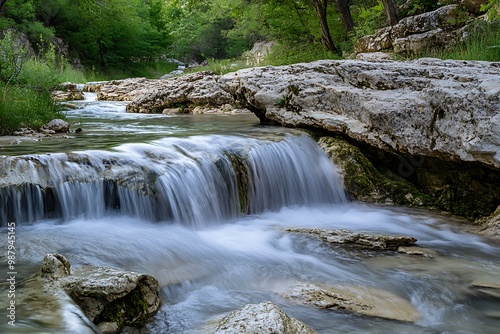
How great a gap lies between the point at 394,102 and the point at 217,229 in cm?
314

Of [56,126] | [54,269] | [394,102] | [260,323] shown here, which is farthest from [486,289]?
[56,126]

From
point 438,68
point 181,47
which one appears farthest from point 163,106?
point 181,47

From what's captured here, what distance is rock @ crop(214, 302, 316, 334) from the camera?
2418 mm

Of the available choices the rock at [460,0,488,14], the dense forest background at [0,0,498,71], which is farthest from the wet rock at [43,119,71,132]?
the rock at [460,0,488,14]

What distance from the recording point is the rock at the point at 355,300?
354 centimetres

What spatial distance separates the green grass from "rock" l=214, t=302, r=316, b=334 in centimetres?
637

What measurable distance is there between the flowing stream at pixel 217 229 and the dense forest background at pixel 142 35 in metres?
3.09

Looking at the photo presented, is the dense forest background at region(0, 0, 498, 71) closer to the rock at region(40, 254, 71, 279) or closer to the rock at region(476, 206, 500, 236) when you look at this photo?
the rock at region(476, 206, 500, 236)

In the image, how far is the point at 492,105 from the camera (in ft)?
17.1

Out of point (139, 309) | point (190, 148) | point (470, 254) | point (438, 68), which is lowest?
point (470, 254)

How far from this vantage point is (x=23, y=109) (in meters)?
7.81

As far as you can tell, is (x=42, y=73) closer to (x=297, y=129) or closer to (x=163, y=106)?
(x=163, y=106)

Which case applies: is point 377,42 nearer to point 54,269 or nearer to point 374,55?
point 374,55

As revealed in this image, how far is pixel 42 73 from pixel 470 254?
29.3 feet
